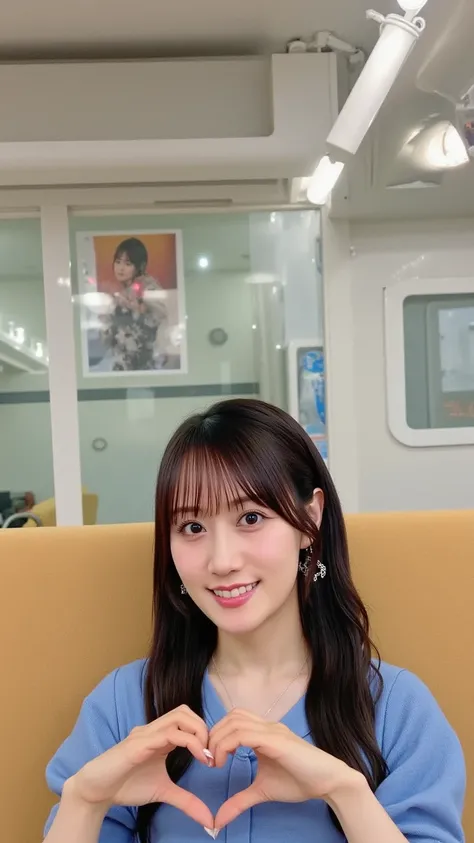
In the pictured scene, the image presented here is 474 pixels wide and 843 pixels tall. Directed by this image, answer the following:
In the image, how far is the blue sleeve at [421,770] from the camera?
2.66 ft

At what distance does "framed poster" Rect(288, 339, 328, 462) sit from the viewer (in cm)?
267

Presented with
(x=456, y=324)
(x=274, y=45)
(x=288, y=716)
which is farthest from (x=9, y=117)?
(x=288, y=716)

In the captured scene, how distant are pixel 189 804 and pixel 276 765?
4.6 inches

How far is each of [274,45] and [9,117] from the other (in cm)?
97

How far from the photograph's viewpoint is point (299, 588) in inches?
39.4

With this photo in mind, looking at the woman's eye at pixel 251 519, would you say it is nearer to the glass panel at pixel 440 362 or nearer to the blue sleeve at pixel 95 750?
the blue sleeve at pixel 95 750

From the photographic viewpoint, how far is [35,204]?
8.32 feet

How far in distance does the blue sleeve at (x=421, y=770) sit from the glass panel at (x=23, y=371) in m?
1.95

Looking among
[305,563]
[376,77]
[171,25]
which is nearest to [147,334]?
[171,25]

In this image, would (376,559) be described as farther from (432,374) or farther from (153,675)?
(432,374)

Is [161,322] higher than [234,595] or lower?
higher

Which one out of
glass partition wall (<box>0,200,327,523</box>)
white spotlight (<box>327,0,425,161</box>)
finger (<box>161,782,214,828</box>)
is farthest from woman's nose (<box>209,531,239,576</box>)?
glass partition wall (<box>0,200,327,523</box>)

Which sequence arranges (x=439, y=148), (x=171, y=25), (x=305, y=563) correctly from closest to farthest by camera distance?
(x=305, y=563) < (x=439, y=148) < (x=171, y=25)

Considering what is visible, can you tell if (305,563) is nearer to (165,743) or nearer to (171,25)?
(165,743)
